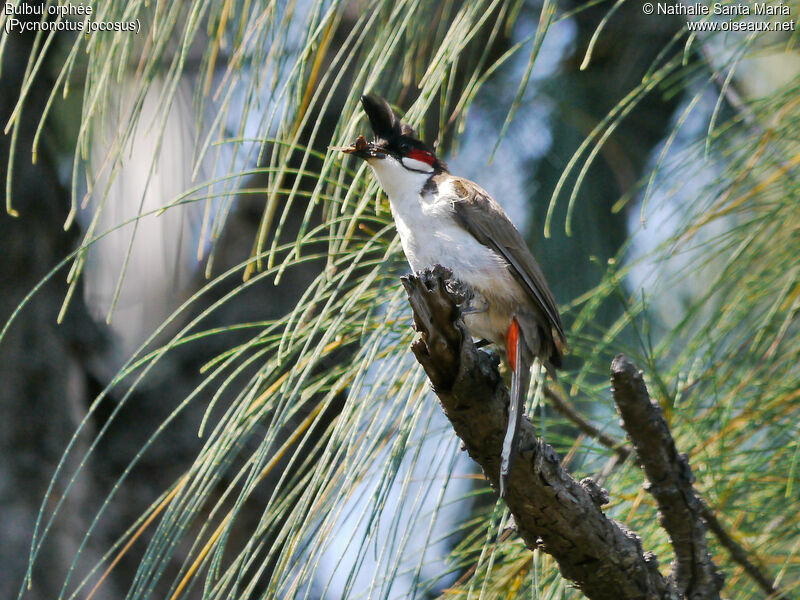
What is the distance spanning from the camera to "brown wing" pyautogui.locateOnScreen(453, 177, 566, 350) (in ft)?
6.47

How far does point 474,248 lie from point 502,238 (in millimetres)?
87

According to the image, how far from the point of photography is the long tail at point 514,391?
129cm

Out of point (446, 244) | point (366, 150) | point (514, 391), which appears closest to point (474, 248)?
point (446, 244)

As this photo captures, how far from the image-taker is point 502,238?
2.07 m

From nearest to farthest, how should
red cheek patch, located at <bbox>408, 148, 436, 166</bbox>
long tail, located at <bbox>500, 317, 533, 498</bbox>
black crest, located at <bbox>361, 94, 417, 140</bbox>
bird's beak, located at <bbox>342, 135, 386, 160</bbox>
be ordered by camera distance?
1. long tail, located at <bbox>500, 317, 533, 498</bbox>
2. bird's beak, located at <bbox>342, 135, 386, 160</bbox>
3. black crest, located at <bbox>361, 94, 417, 140</bbox>
4. red cheek patch, located at <bbox>408, 148, 436, 166</bbox>

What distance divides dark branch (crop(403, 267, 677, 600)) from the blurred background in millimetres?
110

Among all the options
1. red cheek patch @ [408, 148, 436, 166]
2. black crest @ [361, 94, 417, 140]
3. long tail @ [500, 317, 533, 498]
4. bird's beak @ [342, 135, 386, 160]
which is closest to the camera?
long tail @ [500, 317, 533, 498]

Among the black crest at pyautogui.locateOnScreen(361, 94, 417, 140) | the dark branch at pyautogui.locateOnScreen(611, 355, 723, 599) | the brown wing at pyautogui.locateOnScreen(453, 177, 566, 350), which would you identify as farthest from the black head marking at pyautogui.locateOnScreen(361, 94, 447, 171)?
the dark branch at pyautogui.locateOnScreen(611, 355, 723, 599)

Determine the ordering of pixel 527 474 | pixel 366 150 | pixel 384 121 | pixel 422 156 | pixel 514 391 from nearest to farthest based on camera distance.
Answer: pixel 527 474 → pixel 514 391 → pixel 366 150 → pixel 384 121 → pixel 422 156

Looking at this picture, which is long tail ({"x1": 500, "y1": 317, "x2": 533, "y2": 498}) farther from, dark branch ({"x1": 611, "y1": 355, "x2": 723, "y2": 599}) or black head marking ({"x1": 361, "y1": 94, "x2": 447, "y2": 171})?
black head marking ({"x1": 361, "y1": 94, "x2": 447, "y2": 171})

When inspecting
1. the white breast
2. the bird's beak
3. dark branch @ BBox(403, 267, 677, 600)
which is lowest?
dark branch @ BBox(403, 267, 677, 600)

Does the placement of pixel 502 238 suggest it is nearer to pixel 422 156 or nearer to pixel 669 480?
pixel 422 156

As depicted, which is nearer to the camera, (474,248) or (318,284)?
(474,248)

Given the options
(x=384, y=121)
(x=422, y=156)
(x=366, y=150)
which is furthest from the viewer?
(x=422, y=156)
